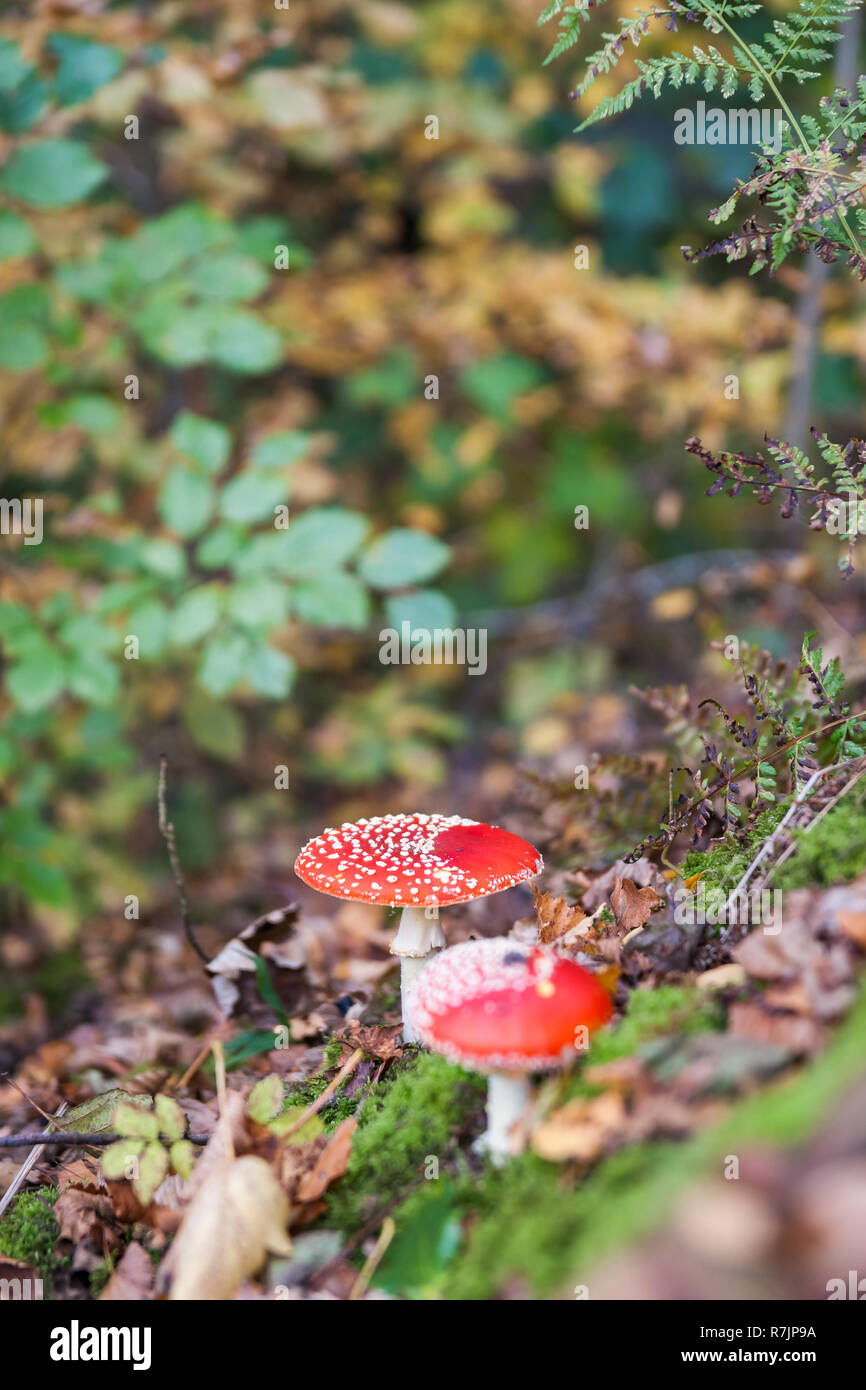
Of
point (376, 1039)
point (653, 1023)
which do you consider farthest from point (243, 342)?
point (653, 1023)

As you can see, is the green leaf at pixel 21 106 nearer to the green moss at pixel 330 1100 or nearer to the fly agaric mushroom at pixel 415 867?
the fly agaric mushroom at pixel 415 867

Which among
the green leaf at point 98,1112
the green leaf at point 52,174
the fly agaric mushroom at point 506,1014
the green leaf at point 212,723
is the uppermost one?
the green leaf at point 52,174

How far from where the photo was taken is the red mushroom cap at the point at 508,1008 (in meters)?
1.53

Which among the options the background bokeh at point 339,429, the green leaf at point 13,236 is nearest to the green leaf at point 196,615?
the background bokeh at point 339,429

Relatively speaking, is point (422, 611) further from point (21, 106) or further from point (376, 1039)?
point (21, 106)

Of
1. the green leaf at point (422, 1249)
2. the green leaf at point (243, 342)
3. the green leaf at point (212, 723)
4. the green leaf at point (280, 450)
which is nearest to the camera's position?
the green leaf at point (422, 1249)

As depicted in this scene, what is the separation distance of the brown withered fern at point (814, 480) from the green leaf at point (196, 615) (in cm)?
177

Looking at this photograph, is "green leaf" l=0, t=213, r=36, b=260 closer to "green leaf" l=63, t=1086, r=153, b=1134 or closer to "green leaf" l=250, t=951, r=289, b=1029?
"green leaf" l=250, t=951, r=289, b=1029

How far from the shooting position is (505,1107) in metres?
1.68

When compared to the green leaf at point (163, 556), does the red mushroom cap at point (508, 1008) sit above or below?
below

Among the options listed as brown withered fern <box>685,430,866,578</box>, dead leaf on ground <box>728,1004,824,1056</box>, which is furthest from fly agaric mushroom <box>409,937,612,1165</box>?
brown withered fern <box>685,430,866,578</box>

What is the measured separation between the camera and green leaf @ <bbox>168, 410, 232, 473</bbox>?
11.2 ft

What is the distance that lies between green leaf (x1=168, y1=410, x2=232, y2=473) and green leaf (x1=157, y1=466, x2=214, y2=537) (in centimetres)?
6

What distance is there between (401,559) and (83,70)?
1.81 m
